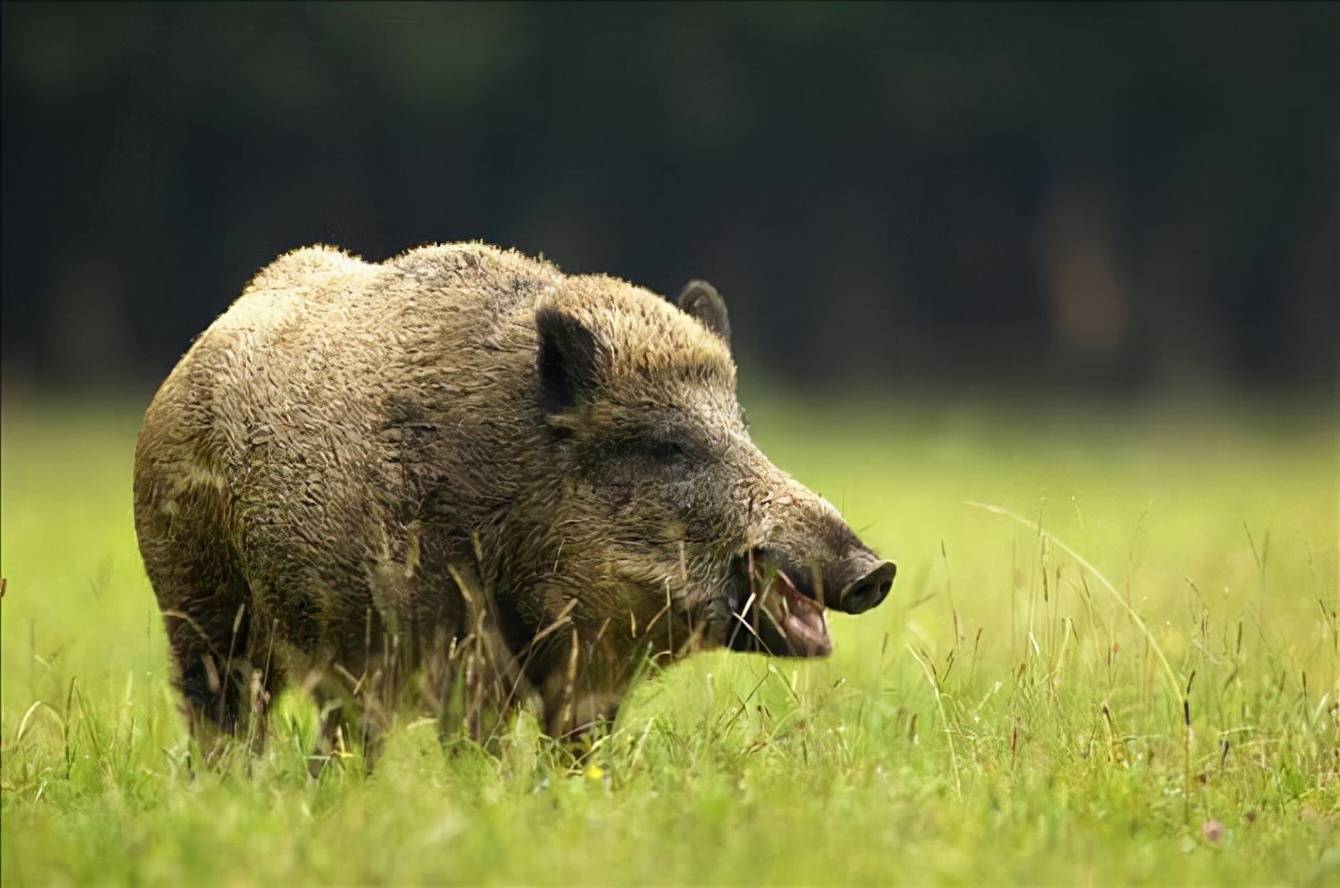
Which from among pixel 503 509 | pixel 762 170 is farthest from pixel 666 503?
pixel 762 170

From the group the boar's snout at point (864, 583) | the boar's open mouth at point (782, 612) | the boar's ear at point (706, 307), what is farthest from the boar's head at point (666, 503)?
the boar's ear at point (706, 307)

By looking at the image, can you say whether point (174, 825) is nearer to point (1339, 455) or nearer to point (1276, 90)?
point (1339, 455)

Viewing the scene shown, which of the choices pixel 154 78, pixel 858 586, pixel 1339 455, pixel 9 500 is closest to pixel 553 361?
pixel 858 586

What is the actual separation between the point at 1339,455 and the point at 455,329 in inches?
642

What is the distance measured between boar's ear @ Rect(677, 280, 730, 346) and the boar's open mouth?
113 centimetres

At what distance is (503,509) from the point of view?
5.64 m

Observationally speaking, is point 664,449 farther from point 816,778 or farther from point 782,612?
point 816,778

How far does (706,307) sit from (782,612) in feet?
4.50

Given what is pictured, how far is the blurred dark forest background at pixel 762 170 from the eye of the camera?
28578 mm

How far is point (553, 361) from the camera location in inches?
225

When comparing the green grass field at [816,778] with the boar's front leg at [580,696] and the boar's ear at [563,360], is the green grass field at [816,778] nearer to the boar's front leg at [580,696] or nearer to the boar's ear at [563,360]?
the boar's front leg at [580,696]

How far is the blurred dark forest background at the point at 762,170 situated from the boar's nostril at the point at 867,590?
2274cm

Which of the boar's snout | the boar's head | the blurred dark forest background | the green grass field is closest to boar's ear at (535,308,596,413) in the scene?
the boar's head

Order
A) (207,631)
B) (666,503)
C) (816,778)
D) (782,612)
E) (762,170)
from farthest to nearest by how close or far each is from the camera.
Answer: (762,170) < (207,631) < (666,503) < (782,612) < (816,778)
